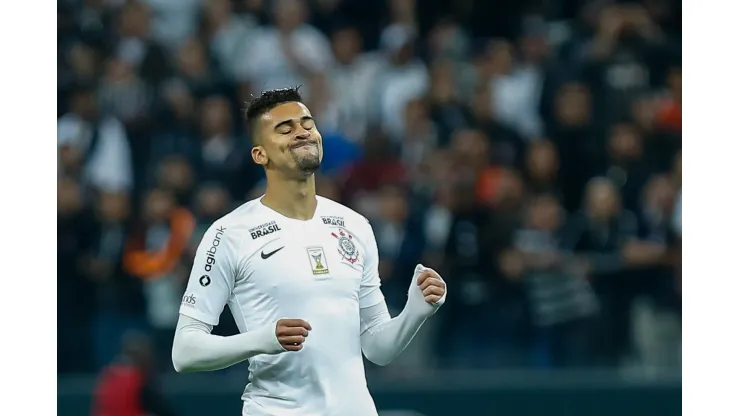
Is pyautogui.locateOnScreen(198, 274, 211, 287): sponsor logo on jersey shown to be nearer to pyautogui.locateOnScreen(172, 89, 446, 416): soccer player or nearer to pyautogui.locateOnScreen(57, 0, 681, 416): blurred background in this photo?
pyautogui.locateOnScreen(172, 89, 446, 416): soccer player

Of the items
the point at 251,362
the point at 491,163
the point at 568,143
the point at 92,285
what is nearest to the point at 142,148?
the point at 92,285

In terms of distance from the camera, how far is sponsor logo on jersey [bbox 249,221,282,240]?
5867mm

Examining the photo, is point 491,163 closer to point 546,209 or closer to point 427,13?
point 546,209

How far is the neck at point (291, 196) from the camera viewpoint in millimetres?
5982

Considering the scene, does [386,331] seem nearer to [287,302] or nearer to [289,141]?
[287,302]

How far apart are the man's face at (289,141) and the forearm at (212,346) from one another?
0.84 metres

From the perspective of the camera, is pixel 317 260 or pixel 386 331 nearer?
pixel 317 260

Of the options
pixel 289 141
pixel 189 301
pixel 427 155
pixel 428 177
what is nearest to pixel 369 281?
pixel 289 141

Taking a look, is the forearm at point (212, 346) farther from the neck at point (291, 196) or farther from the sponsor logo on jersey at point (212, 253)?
the neck at point (291, 196)

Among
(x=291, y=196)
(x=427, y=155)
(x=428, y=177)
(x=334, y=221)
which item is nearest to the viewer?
(x=291, y=196)

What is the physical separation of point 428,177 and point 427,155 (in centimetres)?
40

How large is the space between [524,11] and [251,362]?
8940mm

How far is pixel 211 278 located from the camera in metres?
5.76

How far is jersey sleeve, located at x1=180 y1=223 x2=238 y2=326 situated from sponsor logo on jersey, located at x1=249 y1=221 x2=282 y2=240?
0.11 metres
